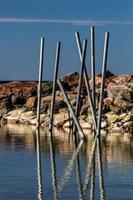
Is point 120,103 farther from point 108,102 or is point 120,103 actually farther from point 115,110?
point 108,102

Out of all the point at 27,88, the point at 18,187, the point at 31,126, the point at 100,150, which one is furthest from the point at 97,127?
the point at 27,88

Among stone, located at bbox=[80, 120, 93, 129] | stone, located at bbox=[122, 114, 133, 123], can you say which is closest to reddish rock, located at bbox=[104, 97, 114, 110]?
stone, located at bbox=[80, 120, 93, 129]

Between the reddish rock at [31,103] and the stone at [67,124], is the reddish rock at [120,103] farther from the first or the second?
the reddish rock at [31,103]

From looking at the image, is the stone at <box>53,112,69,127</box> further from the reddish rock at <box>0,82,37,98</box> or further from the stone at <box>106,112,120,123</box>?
the reddish rock at <box>0,82,37,98</box>

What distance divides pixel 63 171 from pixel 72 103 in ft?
128

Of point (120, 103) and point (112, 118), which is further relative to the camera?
point (120, 103)

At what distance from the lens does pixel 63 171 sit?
30.9 metres

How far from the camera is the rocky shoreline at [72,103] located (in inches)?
2499

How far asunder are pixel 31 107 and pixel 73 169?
4633 cm

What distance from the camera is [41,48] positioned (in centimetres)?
5859

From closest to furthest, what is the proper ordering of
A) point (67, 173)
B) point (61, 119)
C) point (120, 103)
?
1. point (67, 173)
2. point (120, 103)
3. point (61, 119)

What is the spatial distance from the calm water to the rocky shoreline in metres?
15.6

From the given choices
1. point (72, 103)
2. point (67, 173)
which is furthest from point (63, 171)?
point (72, 103)

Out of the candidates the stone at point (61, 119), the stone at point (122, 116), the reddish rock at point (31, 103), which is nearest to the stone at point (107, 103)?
the stone at point (122, 116)
